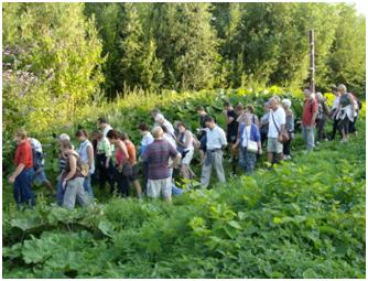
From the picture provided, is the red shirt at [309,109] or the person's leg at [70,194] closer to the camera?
the person's leg at [70,194]

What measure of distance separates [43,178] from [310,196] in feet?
20.2

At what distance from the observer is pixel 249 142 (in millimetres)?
12594

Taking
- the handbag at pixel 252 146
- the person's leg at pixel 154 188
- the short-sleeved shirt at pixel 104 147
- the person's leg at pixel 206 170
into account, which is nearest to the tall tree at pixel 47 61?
the short-sleeved shirt at pixel 104 147

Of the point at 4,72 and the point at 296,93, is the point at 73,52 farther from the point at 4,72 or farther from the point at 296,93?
the point at 296,93

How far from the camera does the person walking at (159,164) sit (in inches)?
408

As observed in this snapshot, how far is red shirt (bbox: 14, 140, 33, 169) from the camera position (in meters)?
11.0

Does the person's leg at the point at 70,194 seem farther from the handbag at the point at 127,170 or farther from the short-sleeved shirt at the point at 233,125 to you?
the short-sleeved shirt at the point at 233,125

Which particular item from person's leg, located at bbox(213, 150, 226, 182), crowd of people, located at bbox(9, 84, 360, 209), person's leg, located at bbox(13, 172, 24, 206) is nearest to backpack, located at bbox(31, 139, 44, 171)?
crowd of people, located at bbox(9, 84, 360, 209)

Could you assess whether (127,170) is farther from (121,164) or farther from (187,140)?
(187,140)

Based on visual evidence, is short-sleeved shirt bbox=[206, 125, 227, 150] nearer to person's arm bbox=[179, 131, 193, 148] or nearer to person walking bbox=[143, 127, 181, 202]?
person's arm bbox=[179, 131, 193, 148]

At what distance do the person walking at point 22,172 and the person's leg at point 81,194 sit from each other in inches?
48.6

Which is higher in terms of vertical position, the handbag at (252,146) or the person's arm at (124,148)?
the person's arm at (124,148)

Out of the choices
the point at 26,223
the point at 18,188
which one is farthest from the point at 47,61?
the point at 26,223

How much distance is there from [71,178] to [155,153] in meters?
1.48
